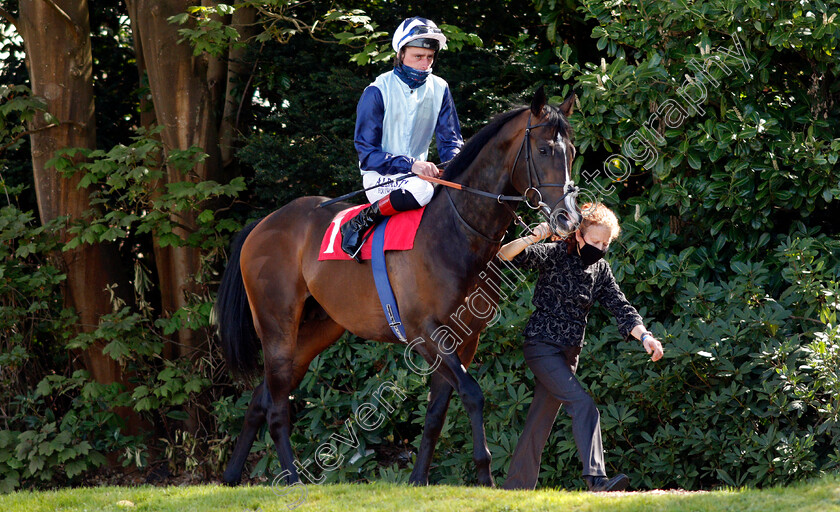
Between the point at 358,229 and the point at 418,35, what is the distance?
122cm

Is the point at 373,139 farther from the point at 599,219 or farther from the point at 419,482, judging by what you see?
the point at 419,482

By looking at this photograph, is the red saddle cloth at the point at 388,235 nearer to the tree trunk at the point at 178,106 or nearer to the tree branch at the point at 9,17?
the tree trunk at the point at 178,106

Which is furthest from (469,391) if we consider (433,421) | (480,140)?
(480,140)

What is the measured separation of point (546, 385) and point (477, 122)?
333 cm

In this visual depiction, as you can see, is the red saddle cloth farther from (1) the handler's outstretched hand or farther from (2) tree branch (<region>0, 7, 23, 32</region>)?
(2) tree branch (<region>0, 7, 23, 32</region>)

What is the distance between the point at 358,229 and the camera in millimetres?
5133

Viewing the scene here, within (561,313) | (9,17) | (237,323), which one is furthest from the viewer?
(9,17)

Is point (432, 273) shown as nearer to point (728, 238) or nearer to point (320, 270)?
point (320, 270)

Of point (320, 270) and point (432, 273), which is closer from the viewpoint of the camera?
point (432, 273)

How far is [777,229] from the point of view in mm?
6777

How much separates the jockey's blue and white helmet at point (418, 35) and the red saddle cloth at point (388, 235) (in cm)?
98

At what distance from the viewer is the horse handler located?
4789 millimetres

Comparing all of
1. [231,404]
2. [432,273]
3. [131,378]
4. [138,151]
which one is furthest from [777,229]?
[131,378]

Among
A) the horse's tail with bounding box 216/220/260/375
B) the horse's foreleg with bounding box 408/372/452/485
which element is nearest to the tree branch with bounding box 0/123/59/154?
the horse's tail with bounding box 216/220/260/375
